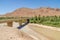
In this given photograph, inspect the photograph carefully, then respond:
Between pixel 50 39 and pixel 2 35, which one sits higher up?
pixel 2 35

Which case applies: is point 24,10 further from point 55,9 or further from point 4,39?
point 4,39

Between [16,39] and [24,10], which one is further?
[24,10]

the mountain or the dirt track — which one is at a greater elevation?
the dirt track

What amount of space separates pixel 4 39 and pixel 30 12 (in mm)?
148516

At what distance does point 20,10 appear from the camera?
178 m

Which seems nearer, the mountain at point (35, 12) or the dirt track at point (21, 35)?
the dirt track at point (21, 35)

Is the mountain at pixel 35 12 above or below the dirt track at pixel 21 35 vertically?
below

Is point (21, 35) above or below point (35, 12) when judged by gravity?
above

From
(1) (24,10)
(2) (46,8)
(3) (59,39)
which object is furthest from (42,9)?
(3) (59,39)

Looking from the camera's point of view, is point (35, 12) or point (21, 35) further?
point (35, 12)

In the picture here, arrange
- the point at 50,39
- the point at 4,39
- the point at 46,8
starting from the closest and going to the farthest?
1. the point at 4,39
2. the point at 50,39
3. the point at 46,8

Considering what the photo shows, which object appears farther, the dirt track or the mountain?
the mountain

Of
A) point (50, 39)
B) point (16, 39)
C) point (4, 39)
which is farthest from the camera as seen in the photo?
point (50, 39)

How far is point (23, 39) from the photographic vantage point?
17422mm
